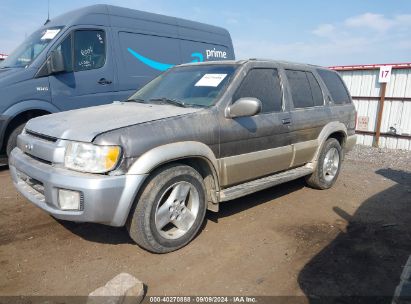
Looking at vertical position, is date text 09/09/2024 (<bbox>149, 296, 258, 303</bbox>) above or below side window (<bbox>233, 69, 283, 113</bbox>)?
below

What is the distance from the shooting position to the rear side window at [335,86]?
5.39 metres

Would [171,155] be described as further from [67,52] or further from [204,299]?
[67,52]

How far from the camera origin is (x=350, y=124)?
18.8ft

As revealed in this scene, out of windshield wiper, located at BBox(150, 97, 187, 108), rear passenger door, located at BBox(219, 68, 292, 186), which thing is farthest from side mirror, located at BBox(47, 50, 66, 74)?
rear passenger door, located at BBox(219, 68, 292, 186)

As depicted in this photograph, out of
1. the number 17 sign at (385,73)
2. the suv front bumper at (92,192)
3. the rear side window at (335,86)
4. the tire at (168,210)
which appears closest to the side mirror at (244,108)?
the tire at (168,210)

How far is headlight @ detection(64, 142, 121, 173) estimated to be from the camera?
276 cm

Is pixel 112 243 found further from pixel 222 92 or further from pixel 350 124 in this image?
pixel 350 124

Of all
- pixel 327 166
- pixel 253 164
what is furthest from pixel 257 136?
pixel 327 166

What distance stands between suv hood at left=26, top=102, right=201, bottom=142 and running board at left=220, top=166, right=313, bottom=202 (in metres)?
0.95

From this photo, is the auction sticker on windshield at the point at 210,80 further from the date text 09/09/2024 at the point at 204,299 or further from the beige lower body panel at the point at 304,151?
the date text 09/09/2024 at the point at 204,299

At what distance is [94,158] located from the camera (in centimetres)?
278

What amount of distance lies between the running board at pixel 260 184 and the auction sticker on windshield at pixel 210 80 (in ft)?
3.78

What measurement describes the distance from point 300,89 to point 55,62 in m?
3.99

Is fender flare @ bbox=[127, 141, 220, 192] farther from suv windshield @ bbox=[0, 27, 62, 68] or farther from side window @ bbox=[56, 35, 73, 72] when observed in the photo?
suv windshield @ bbox=[0, 27, 62, 68]
